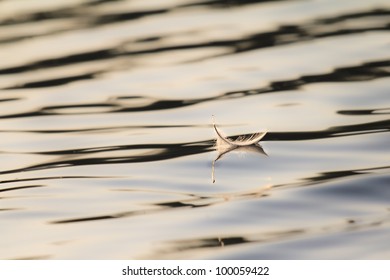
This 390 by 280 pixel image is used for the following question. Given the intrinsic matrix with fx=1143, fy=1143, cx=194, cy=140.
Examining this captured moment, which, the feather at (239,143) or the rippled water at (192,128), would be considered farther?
the feather at (239,143)

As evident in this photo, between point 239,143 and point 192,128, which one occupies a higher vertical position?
point 192,128

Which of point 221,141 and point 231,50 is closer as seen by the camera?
point 221,141

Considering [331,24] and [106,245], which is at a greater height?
[331,24]

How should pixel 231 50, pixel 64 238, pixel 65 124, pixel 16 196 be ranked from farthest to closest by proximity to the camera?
pixel 231 50 < pixel 65 124 < pixel 16 196 < pixel 64 238

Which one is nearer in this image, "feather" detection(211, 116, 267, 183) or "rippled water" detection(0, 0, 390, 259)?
"rippled water" detection(0, 0, 390, 259)

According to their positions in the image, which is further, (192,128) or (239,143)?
(192,128)
